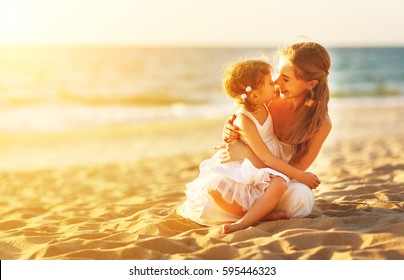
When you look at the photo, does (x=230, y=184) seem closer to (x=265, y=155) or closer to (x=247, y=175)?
(x=247, y=175)

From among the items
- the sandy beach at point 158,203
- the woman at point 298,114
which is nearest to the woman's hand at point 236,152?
the woman at point 298,114

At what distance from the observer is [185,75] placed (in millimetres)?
23844

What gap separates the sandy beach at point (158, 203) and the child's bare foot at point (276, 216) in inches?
3.4

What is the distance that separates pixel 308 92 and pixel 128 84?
17.1m

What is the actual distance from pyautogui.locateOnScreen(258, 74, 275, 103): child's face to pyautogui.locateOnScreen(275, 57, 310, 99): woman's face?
0.15 m

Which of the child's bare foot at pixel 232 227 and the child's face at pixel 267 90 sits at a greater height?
the child's face at pixel 267 90

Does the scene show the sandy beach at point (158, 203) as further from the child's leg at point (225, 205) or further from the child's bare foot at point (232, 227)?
the child's leg at point (225, 205)

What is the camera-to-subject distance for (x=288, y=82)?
3717 millimetres

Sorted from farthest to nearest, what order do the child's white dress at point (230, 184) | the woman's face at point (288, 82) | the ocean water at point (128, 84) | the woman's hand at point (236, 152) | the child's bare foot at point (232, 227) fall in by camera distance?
the ocean water at point (128, 84) < the woman's face at point (288, 82) < the woman's hand at point (236, 152) < the child's white dress at point (230, 184) < the child's bare foot at point (232, 227)

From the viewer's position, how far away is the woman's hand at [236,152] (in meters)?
3.59

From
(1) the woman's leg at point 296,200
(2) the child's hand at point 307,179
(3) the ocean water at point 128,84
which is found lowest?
(1) the woman's leg at point 296,200

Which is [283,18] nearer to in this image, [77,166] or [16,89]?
[77,166]

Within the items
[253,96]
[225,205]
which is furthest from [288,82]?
[225,205]
